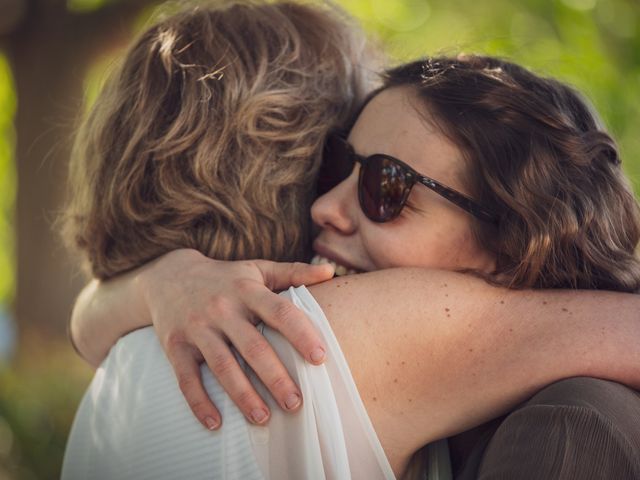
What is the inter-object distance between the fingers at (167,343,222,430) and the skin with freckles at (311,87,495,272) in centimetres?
60

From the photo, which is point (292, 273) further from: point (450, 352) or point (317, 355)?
point (450, 352)

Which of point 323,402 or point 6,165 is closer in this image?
point 323,402

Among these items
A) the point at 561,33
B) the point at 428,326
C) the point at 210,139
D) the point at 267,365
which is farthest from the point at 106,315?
the point at 561,33

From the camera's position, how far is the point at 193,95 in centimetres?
252

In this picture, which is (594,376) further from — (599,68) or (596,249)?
(599,68)

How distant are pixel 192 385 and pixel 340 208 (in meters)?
0.76

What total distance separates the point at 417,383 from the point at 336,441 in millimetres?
256

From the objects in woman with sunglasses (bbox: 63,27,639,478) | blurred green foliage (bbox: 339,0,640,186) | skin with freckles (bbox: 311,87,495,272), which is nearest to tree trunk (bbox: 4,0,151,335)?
blurred green foliage (bbox: 339,0,640,186)

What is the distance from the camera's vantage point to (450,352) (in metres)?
1.92

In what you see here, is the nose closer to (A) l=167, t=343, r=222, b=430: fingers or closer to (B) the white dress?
(B) the white dress

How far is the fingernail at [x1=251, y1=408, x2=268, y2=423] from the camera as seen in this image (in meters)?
1.85

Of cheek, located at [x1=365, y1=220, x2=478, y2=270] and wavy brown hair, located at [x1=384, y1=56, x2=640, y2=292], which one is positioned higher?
wavy brown hair, located at [x1=384, y1=56, x2=640, y2=292]

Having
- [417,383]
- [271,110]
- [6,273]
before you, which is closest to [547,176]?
[417,383]

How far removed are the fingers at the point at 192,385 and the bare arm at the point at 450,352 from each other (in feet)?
1.22
